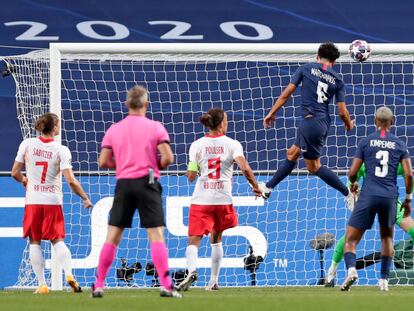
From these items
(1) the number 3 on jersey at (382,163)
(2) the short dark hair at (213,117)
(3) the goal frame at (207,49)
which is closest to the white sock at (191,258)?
(2) the short dark hair at (213,117)

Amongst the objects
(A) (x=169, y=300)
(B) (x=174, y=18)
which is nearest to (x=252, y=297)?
(A) (x=169, y=300)

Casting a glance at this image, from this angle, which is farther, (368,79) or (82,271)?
(368,79)

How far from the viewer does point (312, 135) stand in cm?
1435

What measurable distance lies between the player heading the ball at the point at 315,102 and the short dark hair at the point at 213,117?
0.79 m

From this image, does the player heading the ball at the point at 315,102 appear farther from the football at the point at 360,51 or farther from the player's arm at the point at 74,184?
the player's arm at the point at 74,184

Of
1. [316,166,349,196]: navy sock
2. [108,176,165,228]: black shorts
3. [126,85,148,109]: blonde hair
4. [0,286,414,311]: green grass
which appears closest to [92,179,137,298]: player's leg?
[108,176,165,228]: black shorts

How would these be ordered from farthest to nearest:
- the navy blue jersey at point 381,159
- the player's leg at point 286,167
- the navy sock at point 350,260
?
the player's leg at point 286,167
the navy sock at point 350,260
the navy blue jersey at point 381,159

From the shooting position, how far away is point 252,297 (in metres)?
11.5

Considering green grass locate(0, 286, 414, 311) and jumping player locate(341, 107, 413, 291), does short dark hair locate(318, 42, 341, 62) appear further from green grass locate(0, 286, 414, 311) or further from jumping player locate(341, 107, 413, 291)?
green grass locate(0, 286, 414, 311)

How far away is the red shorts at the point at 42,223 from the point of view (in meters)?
13.3

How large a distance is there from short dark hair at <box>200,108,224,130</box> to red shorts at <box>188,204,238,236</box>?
2.90 feet

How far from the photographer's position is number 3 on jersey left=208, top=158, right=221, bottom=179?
533 inches

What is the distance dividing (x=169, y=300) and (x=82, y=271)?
582 cm

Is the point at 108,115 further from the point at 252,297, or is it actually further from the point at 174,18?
the point at 252,297
